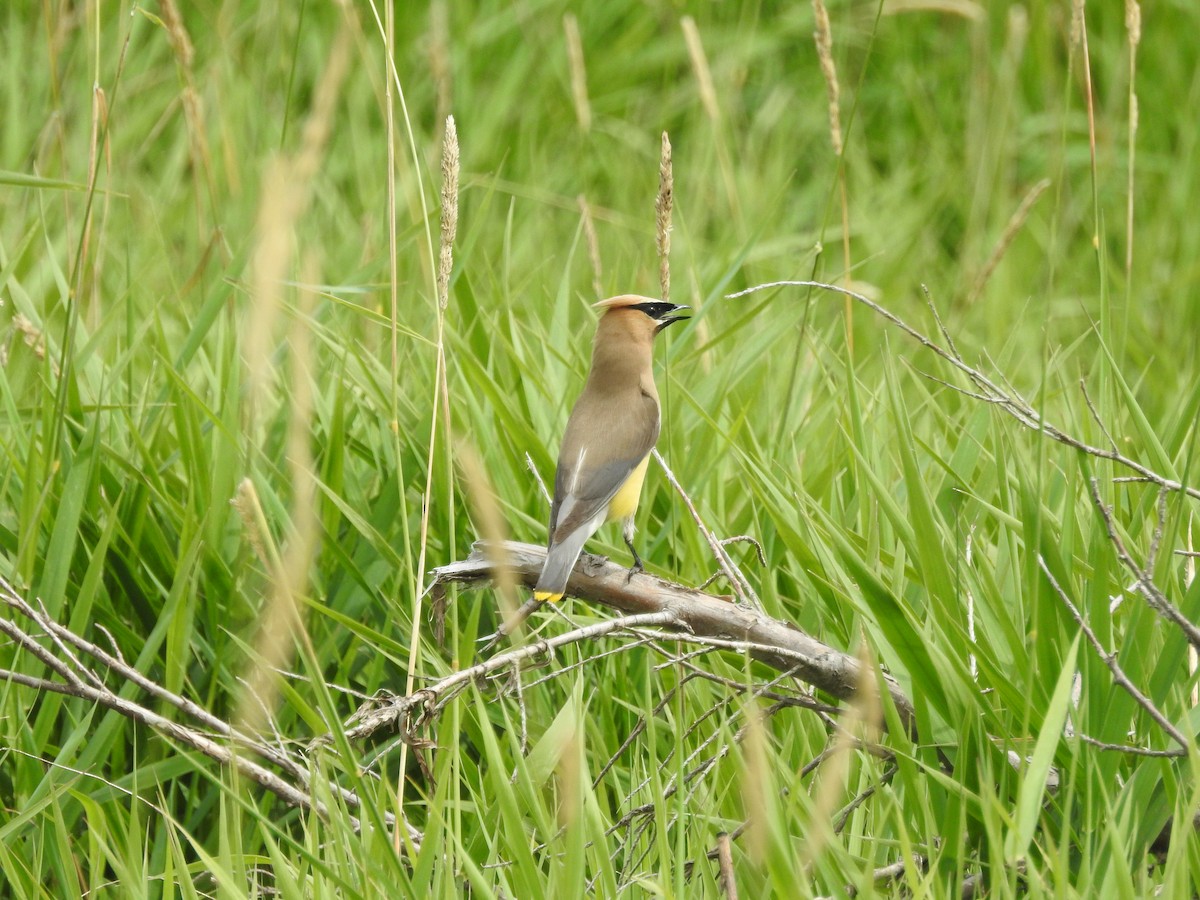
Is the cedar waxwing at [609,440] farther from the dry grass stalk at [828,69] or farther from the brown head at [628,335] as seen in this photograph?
the dry grass stalk at [828,69]

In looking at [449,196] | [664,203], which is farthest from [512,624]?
[664,203]

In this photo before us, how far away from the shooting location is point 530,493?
3352 millimetres

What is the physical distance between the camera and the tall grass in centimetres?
211

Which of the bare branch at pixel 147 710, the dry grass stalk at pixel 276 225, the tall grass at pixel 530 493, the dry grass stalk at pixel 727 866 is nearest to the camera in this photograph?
the dry grass stalk at pixel 276 225

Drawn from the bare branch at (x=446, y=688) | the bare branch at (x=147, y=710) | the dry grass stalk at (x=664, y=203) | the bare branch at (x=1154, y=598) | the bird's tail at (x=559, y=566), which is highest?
the dry grass stalk at (x=664, y=203)

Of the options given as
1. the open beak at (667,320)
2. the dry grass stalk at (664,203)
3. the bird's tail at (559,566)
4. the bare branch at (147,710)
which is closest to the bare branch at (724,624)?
the bird's tail at (559,566)

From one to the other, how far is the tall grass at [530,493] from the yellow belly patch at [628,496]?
9cm

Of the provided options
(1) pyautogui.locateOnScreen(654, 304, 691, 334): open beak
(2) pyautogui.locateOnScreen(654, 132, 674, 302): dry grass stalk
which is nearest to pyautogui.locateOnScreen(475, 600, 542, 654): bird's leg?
(2) pyautogui.locateOnScreen(654, 132, 674, 302): dry grass stalk

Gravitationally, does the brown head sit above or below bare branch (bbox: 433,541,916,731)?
above

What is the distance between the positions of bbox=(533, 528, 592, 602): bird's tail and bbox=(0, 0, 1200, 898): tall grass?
14 cm

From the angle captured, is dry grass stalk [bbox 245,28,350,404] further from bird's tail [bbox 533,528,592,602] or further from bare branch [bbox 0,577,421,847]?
bird's tail [bbox 533,528,592,602]

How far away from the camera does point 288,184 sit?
1475mm

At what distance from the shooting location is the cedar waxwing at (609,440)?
2.80 meters

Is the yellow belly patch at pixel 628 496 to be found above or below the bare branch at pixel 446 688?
below
